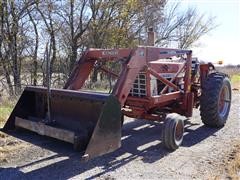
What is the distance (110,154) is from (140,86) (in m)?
1.41

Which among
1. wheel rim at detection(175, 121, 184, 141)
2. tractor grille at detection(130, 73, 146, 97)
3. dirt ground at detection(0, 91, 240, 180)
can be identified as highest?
tractor grille at detection(130, 73, 146, 97)

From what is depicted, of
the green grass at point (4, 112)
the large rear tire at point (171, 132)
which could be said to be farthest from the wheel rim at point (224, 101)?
the green grass at point (4, 112)

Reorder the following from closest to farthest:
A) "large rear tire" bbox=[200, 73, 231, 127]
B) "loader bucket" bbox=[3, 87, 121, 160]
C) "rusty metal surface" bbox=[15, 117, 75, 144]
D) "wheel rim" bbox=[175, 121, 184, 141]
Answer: "loader bucket" bbox=[3, 87, 121, 160], "rusty metal surface" bbox=[15, 117, 75, 144], "wheel rim" bbox=[175, 121, 184, 141], "large rear tire" bbox=[200, 73, 231, 127]

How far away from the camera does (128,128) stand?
6.65 metres

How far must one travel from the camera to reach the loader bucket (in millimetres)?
4230

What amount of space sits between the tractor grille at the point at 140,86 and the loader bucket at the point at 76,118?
131cm

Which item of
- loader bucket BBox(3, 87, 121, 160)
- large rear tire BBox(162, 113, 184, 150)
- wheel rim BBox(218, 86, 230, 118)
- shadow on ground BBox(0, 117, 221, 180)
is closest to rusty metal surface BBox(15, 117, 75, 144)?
loader bucket BBox(3, 87, 121, 160)

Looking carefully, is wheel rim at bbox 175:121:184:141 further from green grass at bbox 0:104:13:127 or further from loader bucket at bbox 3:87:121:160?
green grass at bbox 0:104:13:127

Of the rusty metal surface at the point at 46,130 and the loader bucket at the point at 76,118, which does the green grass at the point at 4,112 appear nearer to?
the loader bucket at the point at 76,118

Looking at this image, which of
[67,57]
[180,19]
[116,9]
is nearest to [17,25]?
[67,57]

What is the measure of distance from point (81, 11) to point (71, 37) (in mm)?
1190

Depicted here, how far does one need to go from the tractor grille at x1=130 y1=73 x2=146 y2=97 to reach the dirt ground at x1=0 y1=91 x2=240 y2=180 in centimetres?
78

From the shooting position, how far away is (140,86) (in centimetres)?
580

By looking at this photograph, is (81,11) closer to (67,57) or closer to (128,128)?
(67,57)
